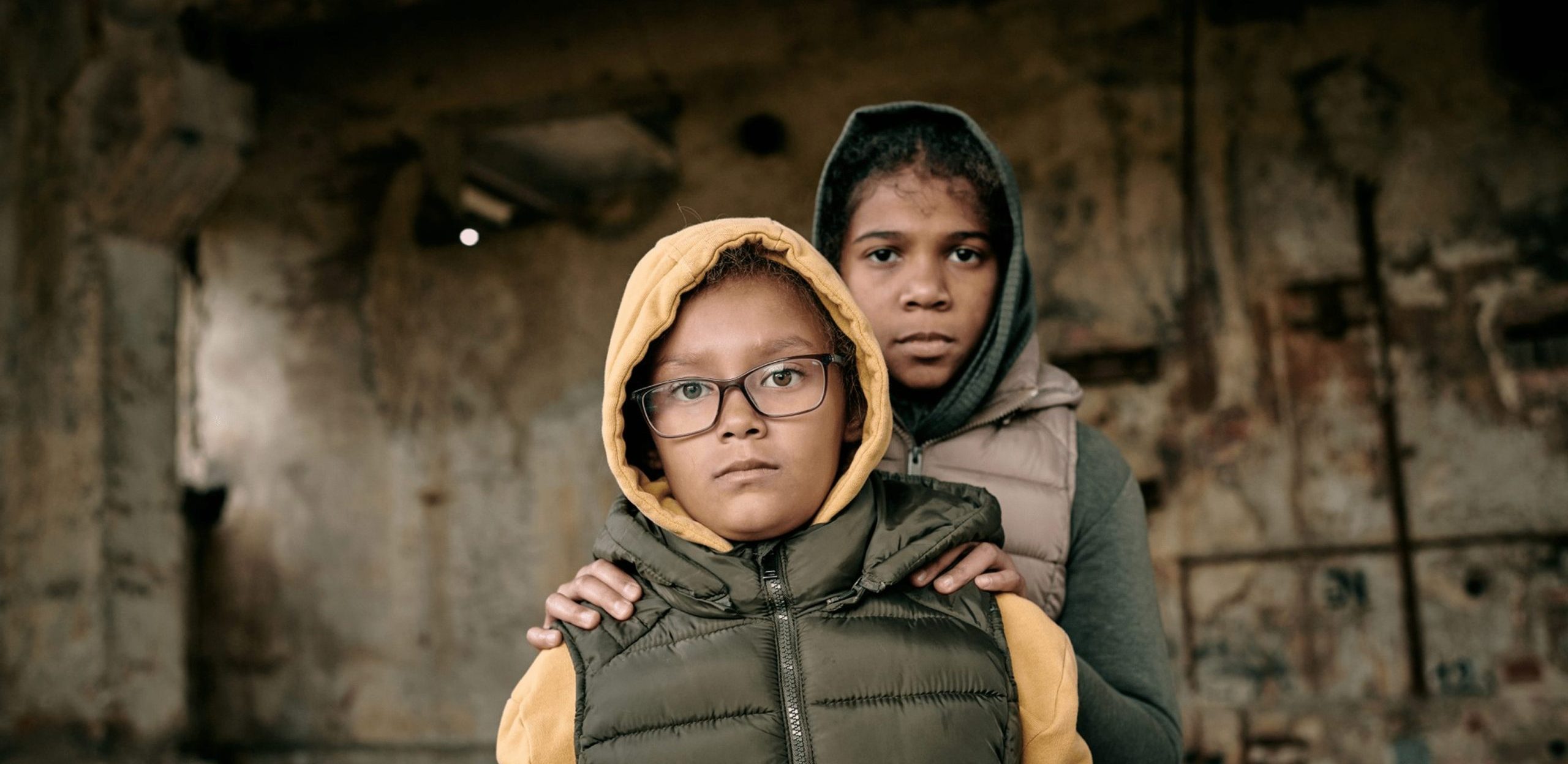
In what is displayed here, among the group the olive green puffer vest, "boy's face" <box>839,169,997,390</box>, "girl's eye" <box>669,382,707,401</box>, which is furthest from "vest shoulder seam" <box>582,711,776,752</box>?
"boy's face" <box>839,169,997,390</box>

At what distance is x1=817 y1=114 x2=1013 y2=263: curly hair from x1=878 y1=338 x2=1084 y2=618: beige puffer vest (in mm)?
238

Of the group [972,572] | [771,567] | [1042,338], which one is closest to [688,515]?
[771,567]

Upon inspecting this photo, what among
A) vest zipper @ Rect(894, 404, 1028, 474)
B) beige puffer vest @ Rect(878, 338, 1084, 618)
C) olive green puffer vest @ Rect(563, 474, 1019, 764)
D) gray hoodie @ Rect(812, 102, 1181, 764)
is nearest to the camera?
olive green puffer vest @ Rect(563, 474, 1019, 764)

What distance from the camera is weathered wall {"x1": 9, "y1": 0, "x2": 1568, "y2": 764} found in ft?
12.7

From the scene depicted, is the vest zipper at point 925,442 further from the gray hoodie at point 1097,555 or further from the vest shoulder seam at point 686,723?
the vest shoulder seam at point 686,723

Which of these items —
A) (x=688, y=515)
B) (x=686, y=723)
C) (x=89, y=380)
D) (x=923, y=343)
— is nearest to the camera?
(x=686, y=723)

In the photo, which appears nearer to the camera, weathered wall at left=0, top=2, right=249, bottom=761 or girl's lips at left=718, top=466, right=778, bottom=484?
girl's lips at left=718, top=466, right=778, bottom=484

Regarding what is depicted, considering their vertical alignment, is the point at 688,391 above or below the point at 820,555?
above

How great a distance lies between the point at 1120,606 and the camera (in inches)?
58.7

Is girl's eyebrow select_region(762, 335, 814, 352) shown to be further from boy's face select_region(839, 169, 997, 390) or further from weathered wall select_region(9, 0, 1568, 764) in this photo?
weathered wall select_region(9, 0, 1568, 764)

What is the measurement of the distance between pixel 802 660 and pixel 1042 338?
3.31m

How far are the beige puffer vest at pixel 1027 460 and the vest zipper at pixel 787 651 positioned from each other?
30 centimetres

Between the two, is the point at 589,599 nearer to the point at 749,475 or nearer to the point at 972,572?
the point at 749,475

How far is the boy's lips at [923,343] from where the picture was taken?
1589 millimetres
